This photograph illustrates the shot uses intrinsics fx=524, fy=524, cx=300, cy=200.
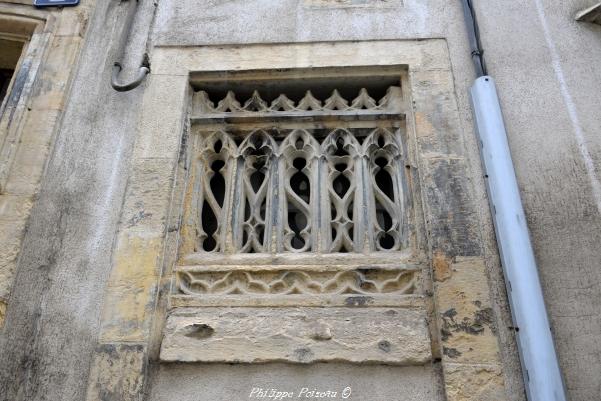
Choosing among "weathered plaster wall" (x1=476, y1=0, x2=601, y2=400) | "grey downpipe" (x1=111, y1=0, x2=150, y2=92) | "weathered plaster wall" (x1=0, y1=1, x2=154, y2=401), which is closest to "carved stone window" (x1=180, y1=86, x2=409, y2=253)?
"grey downpipe" (x1=111, y1=0, x2=150, y2=92)

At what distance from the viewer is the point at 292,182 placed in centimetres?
340

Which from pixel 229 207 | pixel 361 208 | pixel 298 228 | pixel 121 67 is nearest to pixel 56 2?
pixel 121 67

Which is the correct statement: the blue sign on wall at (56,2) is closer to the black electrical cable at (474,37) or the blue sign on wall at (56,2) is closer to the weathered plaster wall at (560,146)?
the black electrical cable at (474,37)

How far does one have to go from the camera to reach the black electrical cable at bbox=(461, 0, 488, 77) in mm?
3355

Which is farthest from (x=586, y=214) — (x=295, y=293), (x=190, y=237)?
(x=190, y=237)

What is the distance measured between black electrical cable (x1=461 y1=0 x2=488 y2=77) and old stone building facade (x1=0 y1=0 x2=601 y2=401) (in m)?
0.07

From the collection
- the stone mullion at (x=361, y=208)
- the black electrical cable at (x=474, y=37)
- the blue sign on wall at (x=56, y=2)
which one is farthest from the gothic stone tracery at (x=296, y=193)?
the blue sign on wall at (x=56, y=2)

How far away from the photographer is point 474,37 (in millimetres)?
3484

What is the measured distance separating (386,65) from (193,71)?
129 centimetres

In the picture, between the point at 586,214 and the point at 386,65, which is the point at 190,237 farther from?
the point at 586,214

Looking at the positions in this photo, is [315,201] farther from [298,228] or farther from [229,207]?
[229,207]

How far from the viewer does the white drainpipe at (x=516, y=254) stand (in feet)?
7.80

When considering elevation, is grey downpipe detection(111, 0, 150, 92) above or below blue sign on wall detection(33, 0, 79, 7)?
below

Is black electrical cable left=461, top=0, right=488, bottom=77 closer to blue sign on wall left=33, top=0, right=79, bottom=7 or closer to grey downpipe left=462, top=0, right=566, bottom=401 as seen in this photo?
grey downpipe left=462, top=0, right=566, bottom=401
